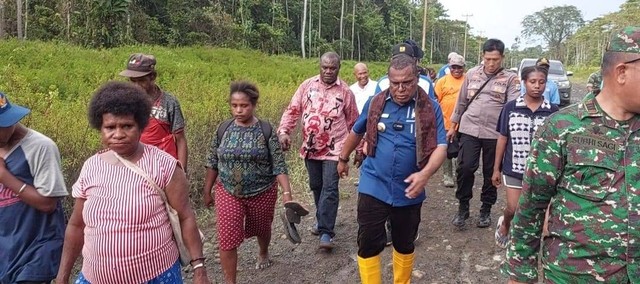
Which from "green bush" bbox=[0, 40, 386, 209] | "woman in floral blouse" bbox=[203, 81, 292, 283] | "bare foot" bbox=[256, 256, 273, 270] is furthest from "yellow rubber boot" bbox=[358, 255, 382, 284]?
"green bush" bbox=[0, 40, 386, 209]

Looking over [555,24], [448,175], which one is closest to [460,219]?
[448,175]

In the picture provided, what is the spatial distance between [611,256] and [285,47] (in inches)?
1733

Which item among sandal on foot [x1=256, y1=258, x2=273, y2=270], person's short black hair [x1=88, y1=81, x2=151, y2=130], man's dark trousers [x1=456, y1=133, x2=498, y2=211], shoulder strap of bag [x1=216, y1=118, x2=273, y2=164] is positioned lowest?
sandal on foot [x1=256, y1=258, x2=273, y2=270]

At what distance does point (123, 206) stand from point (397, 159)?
1.74 m

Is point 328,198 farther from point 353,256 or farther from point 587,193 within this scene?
point 587,193

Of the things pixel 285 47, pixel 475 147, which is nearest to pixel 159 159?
pixel 475 147

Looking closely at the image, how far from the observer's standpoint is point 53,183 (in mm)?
2613

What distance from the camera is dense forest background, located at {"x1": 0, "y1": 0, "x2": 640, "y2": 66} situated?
26641 mm

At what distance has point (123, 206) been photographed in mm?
2254

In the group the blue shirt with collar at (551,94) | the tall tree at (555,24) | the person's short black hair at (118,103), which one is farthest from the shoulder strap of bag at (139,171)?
the tall tree at (555,24)

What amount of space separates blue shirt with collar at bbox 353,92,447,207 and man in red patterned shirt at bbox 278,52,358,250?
1.43 meters

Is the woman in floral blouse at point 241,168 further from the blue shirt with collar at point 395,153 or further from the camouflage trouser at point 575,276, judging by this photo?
the camouflage trouser at point 575,276

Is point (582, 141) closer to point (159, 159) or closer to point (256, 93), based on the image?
point (159, 159)

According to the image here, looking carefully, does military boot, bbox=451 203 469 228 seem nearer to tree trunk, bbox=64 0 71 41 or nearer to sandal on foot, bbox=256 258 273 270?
sandal on foot, bbox=256 258 273 270
